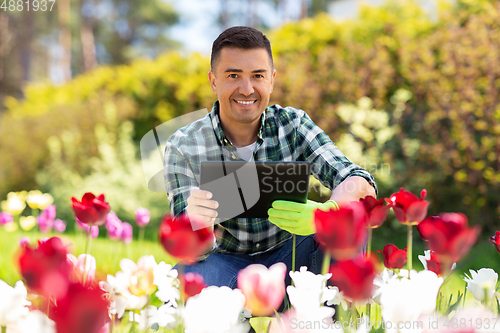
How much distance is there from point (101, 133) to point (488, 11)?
4.49m

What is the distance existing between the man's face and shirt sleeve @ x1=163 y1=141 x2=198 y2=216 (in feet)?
0.91

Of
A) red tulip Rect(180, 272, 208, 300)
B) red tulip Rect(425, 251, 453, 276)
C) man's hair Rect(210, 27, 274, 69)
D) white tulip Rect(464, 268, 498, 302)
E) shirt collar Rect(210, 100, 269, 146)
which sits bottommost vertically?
white tulip Rect(464, 268, 498, 302)

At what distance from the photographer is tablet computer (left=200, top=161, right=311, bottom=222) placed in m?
1.17

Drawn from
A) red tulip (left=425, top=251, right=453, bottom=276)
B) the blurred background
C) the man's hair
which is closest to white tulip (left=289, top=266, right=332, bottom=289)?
red tulip (left=425, top=251, right=453, bottom=276)

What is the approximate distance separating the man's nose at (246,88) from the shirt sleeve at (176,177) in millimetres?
367

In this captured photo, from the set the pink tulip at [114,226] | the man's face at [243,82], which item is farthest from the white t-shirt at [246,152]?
the pink tulip at [114,226]

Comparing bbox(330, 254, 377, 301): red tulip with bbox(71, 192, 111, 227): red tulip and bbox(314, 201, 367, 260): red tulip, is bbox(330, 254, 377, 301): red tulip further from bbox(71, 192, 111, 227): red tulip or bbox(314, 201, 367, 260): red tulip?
bbox(71, 192, 111, 227): red tulip

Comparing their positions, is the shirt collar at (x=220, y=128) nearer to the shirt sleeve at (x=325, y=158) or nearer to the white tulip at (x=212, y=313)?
the shirt sleeve at (x=325, y=158)

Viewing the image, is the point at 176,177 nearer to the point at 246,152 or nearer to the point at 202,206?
the point at 246,152

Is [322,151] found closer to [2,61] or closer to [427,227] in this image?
[427,227]

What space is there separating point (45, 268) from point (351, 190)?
0.99 metres

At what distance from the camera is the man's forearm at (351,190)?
52.2 inches

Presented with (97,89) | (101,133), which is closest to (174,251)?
(101,133)

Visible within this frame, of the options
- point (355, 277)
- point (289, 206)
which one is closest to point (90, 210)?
point (289, 206)
